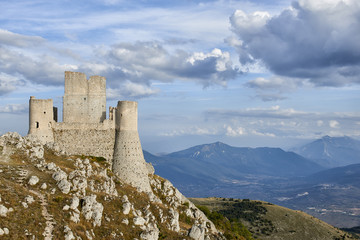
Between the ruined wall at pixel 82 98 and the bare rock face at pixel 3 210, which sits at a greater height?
the ruined wall at pixel 82 98

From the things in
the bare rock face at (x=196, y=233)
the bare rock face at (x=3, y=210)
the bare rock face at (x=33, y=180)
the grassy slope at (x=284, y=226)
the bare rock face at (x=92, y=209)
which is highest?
the bare rock face at (x=33, y=180)

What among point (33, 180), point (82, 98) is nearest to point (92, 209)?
point (33, 180)

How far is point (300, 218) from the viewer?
168m

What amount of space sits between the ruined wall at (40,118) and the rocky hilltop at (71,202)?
182cm

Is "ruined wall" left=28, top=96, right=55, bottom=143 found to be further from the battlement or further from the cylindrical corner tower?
the cylindrical corner tower

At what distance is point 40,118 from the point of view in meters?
65.7

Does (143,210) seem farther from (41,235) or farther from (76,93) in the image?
(76,93)

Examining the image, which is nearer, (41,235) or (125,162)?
(41,235)

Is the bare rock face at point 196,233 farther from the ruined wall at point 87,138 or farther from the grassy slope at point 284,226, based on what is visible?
the grassy slope at point 284,226

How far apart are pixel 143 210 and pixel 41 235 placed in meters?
20.6

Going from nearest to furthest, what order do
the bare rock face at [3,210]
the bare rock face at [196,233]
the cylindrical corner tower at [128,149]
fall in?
1. the bare rock face at [3,210]
2. the bare rock face at [196,233]
3. the cylindrical corner tower at [128,149]

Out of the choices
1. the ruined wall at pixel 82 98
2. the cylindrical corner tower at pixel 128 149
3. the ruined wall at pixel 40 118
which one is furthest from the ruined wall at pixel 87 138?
the ruined wall at pixel 40 118

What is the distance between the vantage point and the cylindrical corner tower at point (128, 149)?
6800 cm

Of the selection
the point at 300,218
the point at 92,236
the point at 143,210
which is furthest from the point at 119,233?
the point at 300,218
